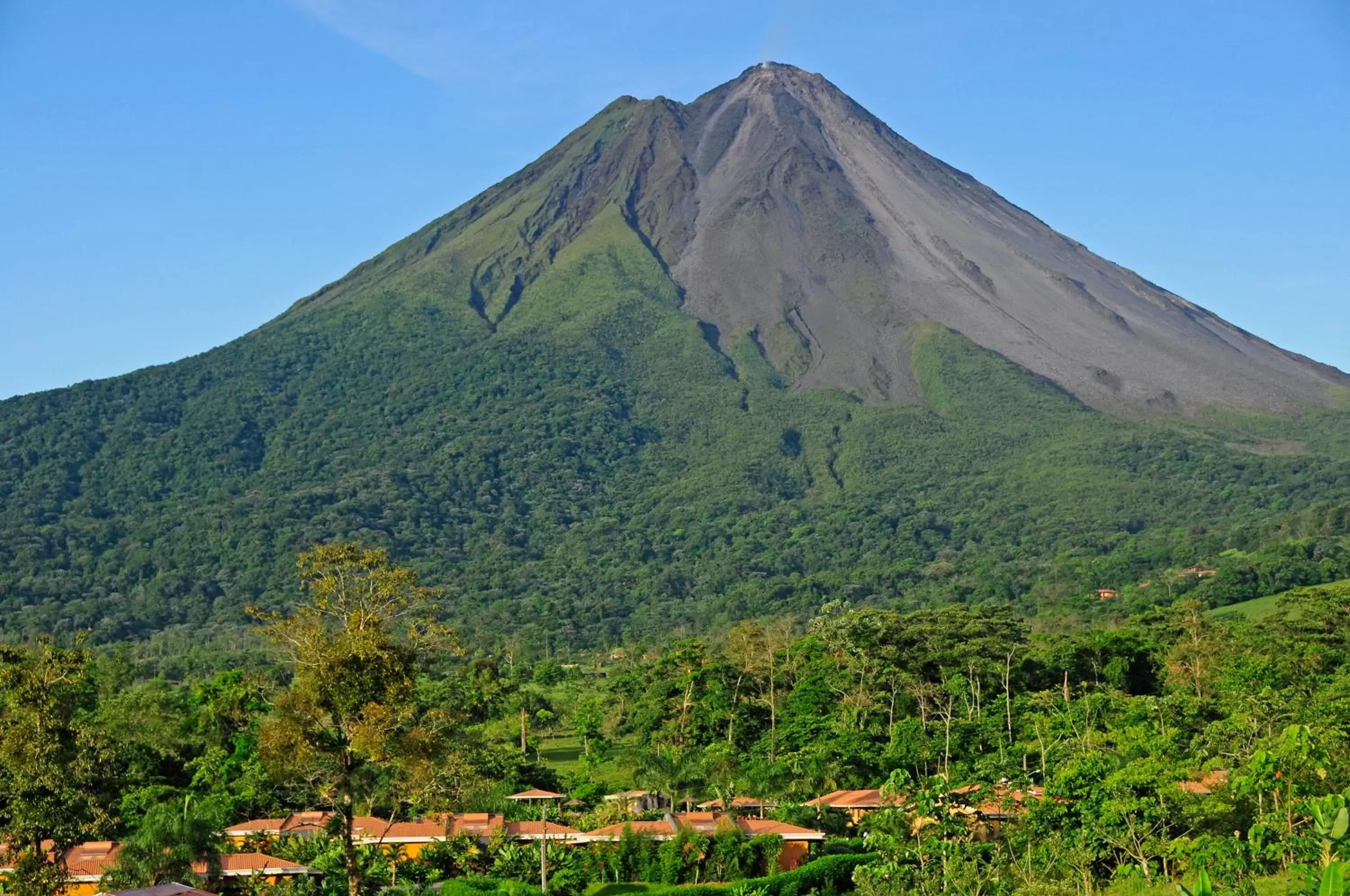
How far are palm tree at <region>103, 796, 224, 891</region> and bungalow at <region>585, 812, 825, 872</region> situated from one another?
7.09 meters

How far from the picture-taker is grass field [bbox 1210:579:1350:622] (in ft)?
205

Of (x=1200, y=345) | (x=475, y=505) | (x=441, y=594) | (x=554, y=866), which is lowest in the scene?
(x=554, y=866)

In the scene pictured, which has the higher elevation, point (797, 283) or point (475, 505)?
point (797, 283)

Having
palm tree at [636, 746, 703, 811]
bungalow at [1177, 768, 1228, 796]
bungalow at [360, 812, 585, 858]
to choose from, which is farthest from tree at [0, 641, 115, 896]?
bungalow at [1177, 768, 1228, 796]

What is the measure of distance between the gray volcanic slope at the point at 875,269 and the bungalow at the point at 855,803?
104751 millimetres

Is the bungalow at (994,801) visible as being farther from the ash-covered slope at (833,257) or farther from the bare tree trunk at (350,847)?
the ash-covered slope at (833,257)

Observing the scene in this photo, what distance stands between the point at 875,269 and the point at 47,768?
14112 cm

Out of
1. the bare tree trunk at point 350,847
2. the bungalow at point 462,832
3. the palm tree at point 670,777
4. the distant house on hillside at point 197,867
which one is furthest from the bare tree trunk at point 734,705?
the bare tree trunk at point 350,847

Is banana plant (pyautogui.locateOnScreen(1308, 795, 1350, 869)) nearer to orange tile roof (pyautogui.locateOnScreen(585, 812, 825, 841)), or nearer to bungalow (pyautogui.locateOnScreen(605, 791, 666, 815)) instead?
orange tile roof (pyautogui.locateOnScreen(585, 812, 825, 841))

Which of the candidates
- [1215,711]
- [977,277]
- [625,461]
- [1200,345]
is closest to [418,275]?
[625,461]

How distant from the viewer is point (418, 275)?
159875mm

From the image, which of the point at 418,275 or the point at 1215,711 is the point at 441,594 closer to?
the point at 1215,711

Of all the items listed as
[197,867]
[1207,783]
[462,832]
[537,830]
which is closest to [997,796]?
[1207,783]

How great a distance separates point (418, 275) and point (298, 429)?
3024 cm
